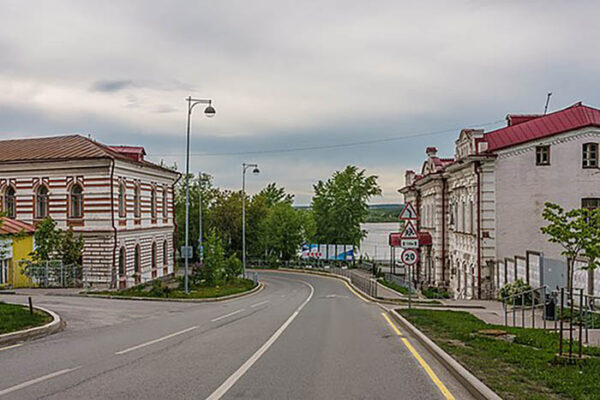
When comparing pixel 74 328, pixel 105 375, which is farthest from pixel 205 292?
pixel 105 375

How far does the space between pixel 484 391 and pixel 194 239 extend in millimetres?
73238

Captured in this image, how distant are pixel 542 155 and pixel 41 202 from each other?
1228 inches

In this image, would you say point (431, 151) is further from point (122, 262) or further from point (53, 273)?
point (53, 273)

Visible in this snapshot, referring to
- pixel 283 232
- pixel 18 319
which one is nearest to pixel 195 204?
pixel 283 232

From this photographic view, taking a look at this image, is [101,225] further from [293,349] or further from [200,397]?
[200,397]

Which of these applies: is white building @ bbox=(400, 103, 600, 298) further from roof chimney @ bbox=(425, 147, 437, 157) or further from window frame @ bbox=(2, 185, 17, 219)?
window frame @ bbox=(2, 185, 17, 219)

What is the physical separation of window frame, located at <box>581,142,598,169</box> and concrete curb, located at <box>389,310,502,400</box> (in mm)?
20326

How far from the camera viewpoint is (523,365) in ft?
31.1

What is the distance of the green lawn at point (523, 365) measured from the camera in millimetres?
7785

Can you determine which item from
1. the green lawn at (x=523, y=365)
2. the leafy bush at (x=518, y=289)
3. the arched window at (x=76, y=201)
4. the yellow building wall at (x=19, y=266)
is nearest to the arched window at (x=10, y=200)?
the arched window at (x=76, y=201)

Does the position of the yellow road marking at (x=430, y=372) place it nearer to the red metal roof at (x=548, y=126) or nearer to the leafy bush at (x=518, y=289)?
the leafy bush at (x=518, y=289)

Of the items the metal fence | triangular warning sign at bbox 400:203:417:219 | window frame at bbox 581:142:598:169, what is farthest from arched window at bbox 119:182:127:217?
window frame at bbox 581:142:598:169

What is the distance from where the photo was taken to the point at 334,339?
45.6 ft

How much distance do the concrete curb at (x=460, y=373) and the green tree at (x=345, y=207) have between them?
73.7 m
